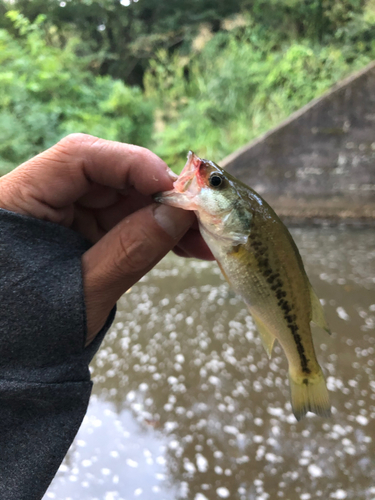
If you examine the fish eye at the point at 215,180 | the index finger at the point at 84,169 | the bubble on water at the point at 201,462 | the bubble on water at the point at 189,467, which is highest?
the index finger at the point at 84,169

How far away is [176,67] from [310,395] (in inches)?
419

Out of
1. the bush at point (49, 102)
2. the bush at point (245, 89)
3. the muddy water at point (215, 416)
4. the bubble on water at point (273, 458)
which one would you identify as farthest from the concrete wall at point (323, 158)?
the bubble on water at point (273, 458)

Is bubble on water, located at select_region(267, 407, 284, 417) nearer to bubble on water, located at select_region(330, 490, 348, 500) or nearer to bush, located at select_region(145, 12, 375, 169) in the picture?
bubble on water, located at select_region(330, 490, 348, 500)

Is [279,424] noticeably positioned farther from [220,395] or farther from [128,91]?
[128,91]

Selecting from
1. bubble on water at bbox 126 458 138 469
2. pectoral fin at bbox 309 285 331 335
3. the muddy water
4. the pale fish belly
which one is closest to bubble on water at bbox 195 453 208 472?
the muddy water

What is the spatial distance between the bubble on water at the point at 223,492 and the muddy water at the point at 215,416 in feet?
0.05

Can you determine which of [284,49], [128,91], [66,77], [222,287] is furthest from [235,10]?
[222,287]

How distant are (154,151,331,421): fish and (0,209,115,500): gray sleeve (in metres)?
0.43

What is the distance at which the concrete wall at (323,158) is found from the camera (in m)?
5.65

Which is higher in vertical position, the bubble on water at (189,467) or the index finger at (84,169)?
the index finger at (84,169)

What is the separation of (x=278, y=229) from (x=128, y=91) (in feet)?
29.8

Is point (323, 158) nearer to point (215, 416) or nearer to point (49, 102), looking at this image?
point (215, 416)

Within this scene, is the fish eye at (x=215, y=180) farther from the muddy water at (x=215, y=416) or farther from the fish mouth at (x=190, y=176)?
the muddy water at (x=215, y=416)

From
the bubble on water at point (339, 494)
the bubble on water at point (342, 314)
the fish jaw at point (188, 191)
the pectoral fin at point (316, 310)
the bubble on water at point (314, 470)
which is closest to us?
the fish jaw at point (188, 191)
